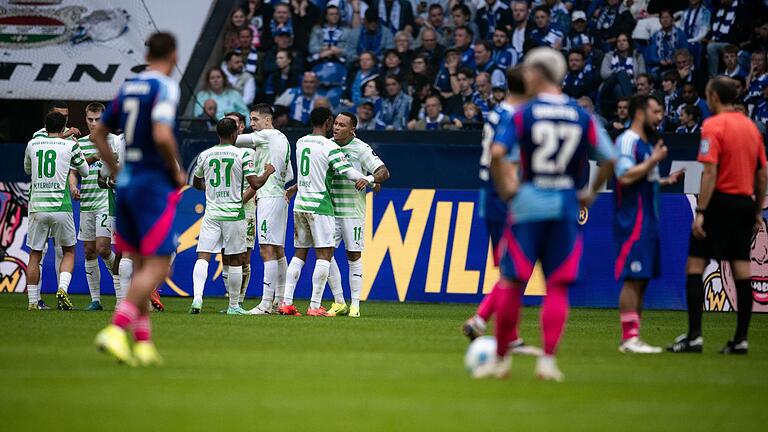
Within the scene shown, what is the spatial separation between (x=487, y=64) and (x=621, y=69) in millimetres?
2553

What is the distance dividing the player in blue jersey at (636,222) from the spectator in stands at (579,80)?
11.5m

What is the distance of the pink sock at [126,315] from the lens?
903 cm

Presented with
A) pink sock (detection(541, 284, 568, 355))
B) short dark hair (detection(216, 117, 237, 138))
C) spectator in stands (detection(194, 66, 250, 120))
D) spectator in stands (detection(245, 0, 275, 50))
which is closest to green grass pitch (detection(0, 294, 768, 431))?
pink sock (detection(541, 284, 568, 355))

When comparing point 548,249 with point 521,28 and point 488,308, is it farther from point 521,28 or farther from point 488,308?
point 521,28

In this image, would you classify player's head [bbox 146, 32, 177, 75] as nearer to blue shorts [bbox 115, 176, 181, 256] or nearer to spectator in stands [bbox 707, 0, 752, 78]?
blue shorts [bbox 115, 176, 181, 256]

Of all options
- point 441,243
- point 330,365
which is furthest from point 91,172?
point 330,365

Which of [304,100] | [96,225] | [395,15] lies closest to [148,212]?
[96,225]

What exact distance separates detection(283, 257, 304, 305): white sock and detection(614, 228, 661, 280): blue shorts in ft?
18.0

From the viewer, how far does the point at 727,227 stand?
38.2 ft

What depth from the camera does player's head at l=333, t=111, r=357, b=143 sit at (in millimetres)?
16016

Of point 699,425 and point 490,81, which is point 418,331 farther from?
point 490,81

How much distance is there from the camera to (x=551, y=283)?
335 inches

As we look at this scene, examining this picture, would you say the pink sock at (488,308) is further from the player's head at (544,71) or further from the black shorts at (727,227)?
the player's head at (544,71)

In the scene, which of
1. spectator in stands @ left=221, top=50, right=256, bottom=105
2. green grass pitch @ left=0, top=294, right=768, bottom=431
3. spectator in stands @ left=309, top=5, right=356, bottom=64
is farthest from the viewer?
spectator in stands @ left=309, top=5, right=356, bottom=64
